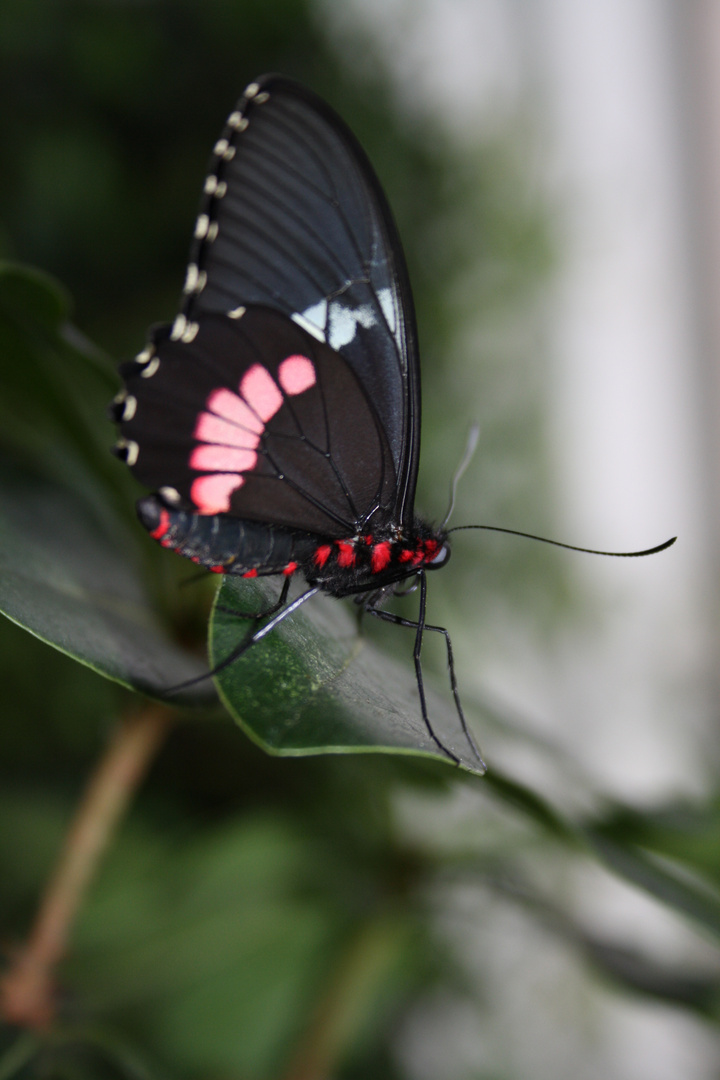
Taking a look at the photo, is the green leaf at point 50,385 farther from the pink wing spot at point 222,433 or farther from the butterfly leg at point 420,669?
the butterfly leg at point 420,669

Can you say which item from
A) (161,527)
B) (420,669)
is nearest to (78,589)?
(161,527)

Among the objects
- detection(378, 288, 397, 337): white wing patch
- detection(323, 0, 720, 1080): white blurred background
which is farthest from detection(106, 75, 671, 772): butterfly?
detection(323, 0, 720, 1080): white blurred background

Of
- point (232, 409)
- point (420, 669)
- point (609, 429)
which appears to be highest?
point (232, 409)

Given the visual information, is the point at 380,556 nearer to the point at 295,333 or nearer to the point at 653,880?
the point at 295,333

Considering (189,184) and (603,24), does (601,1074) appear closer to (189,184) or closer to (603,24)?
(189,184)

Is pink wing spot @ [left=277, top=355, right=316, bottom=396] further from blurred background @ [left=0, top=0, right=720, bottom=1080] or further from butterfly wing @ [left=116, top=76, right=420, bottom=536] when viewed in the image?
blurred background @ [left=0, top=0, right=720, bottom=1080]

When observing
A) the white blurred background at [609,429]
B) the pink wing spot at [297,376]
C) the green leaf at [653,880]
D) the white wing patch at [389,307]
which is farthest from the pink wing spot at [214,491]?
the white blurred background at [609,429]

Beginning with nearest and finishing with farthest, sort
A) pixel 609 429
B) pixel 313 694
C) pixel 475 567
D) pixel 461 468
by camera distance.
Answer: pixel 313 694 < pixel 461 468 < pixel 475 567 < pixel 609 429

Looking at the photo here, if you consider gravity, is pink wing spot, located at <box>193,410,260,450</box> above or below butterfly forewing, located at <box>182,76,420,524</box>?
below

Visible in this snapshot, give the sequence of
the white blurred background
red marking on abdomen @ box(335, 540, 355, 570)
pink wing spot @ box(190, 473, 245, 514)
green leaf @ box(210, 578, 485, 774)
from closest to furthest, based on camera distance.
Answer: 1. green leaf @ box(210, 578, 485, 774)
2. pink wing spot @ box(190, 473, 245, 514)
3. red marking on abdomen @ box(335, 540, 355, 570)
4. the white blurred background
